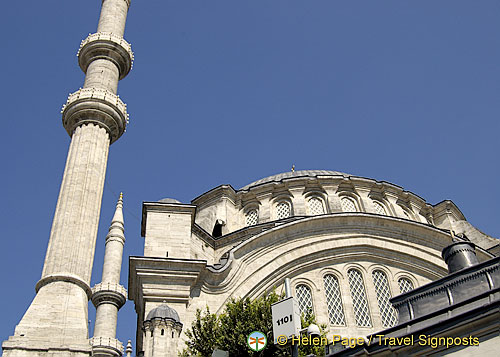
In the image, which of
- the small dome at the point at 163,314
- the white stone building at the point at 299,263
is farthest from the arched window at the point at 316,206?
the small dome at the point at 163,314

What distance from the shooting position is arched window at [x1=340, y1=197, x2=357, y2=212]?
78.7 feet

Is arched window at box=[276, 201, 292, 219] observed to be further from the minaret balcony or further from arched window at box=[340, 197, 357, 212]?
the minaret balcony

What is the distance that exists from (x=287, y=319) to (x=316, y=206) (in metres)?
17.2

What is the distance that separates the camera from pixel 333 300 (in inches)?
730

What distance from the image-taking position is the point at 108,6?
2466 centimetres

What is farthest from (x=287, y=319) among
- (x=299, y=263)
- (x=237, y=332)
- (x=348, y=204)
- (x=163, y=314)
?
(x=348, y=204)

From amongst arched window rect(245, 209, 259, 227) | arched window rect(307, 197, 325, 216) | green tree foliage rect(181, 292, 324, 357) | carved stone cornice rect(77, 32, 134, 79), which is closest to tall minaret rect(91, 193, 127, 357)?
arched window rect(245, 209, 259, 227)

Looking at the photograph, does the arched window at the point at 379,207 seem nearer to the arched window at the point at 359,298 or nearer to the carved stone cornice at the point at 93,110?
the arched window at the point at 359,298

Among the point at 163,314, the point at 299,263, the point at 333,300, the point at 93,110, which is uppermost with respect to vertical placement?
the point at 93,110

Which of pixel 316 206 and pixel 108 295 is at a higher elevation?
pixel 316 206

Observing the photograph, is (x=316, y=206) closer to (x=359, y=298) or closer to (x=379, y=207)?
(x=379, y=207)

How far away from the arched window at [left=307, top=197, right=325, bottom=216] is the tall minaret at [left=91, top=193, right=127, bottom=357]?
25.4 ft

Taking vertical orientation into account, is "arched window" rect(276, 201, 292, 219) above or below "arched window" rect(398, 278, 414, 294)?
above

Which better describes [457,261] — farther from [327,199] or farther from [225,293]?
[327,199]
